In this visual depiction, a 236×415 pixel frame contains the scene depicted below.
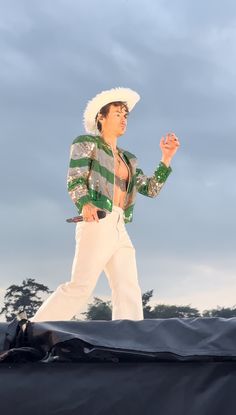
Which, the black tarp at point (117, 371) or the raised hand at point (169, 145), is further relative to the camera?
the raised hand at point (169, 145)

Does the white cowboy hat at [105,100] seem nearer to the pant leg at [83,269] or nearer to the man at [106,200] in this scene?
the man at [106,200]

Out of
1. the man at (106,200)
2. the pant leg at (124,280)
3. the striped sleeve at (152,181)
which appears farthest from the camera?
the striped sleeve at (152,181)

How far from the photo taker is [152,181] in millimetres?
5457

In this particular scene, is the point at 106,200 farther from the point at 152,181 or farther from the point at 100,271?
the point at 152,181

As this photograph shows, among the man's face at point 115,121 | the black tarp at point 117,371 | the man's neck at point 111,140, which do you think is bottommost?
the black tarp at point 117,371

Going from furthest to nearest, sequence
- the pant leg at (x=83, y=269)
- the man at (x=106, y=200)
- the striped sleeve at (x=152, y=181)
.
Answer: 1. the striped sleeve at (x=152, y=181)
2. the man at (x=106, y=200)
3. the pant leg at (x=83, y=269)

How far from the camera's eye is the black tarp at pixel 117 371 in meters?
2.47

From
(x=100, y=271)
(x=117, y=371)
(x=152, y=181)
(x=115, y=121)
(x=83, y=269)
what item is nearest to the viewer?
(x=117, y=371)

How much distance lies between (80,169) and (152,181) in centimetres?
84

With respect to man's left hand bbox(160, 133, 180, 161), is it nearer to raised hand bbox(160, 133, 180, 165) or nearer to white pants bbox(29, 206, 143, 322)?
raised hand bbox(160, 133, 180, 165)

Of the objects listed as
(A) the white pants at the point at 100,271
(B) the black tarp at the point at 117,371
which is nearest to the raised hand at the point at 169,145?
(A) the white pants at the point at 100,271

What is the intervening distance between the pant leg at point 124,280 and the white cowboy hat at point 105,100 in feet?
2.87

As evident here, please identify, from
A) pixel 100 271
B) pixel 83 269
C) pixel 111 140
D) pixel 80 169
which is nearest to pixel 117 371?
pixel 83 269

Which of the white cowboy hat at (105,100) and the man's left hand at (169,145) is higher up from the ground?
the white cowboy hat at (105,100)
